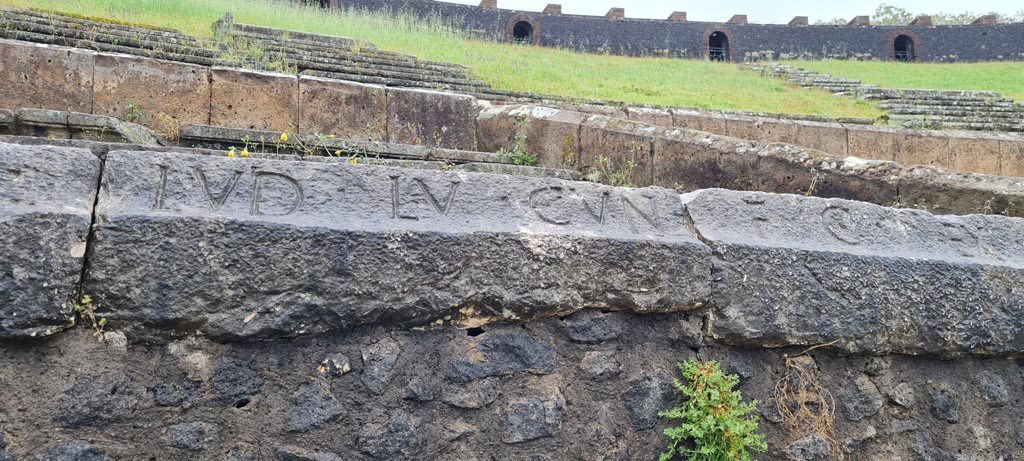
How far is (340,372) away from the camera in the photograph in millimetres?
2293

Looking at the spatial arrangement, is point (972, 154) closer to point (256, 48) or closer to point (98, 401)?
point (98, 401)

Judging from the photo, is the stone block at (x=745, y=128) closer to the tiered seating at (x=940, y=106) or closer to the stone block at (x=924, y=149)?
the stone block at (x=924, y=149)

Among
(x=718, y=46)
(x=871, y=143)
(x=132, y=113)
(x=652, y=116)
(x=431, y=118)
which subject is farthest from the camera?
(x=718, y=46)

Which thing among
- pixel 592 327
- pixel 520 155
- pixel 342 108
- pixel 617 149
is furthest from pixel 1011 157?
pixel 592 327

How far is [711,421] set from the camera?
249 centimetres

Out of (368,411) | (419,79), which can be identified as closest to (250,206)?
(368,411)

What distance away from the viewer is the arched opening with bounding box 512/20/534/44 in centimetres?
2740

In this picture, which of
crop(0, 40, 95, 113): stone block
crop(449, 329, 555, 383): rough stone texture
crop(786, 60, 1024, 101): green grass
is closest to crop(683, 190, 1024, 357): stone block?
crop(449, 329, 555, 383): rough stone texture

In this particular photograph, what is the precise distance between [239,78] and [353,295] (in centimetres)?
311

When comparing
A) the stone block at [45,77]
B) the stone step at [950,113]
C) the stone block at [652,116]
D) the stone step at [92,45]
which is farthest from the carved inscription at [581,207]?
the stone step at [950,113]

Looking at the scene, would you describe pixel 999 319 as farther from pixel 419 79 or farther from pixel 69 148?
pixel 419 79

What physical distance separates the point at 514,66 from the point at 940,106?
904 cm

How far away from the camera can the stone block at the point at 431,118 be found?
506cm

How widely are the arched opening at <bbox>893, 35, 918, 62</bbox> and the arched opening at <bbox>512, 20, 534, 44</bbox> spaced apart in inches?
548
